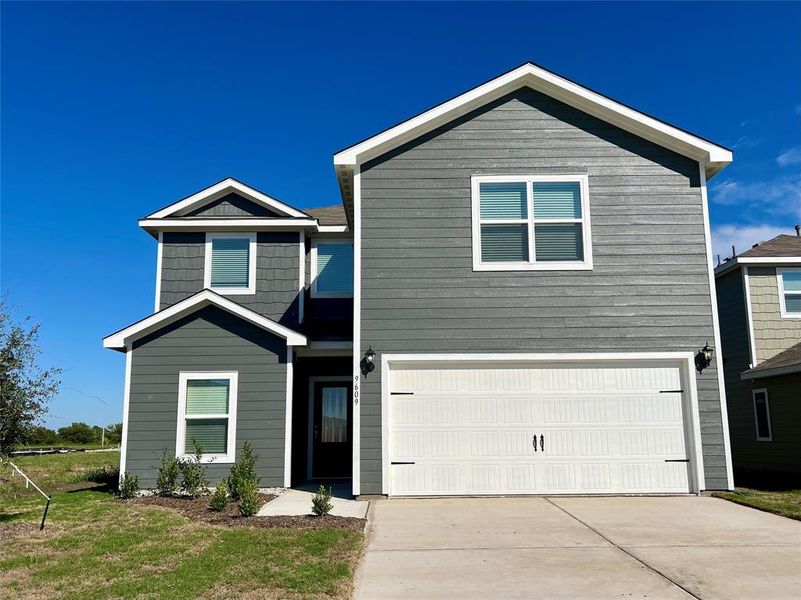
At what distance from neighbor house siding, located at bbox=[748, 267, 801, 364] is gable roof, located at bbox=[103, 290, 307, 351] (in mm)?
10107

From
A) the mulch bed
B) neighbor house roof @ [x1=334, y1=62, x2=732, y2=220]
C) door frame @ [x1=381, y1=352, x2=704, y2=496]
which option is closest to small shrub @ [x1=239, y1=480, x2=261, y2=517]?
the mulch bed

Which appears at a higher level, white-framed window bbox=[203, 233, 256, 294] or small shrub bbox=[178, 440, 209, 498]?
white-framed window bbox=[203, 233, 256, 294]

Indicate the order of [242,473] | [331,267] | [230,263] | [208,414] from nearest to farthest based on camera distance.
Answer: [242,473], [208,414], [230,263], [331,267]

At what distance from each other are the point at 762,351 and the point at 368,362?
9.39 m

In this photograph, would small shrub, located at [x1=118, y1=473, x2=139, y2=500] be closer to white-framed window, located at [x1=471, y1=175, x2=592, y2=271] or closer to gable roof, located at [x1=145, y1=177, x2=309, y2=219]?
gable roof, located at [x1=145, y1=177, x2=309, y2=219]

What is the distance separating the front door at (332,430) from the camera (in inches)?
509

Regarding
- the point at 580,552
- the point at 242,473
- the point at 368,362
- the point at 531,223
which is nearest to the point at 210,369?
the point at 242,473

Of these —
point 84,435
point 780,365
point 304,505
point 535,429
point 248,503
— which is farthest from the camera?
point 84,435

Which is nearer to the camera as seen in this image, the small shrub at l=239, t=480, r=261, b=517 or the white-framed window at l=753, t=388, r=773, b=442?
the small shrub at l=239, t=480, r=261, b=517

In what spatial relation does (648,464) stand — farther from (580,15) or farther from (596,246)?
(580,15)

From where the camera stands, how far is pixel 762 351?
1381cm

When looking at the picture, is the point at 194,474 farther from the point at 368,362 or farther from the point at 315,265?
the point at 315,265

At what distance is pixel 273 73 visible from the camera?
13812mm

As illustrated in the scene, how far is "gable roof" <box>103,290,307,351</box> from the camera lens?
35.8ft
